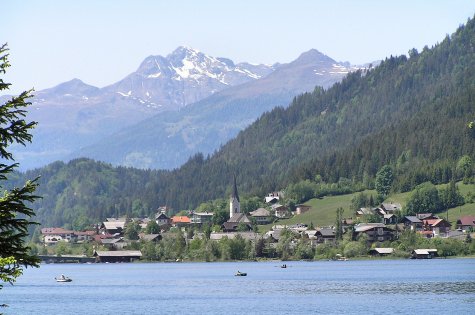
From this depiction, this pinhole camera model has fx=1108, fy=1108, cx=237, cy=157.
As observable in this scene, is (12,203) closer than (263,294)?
Yes

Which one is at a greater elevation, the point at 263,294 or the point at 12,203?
the point at 12,203

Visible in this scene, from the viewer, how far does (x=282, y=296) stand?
369 feet

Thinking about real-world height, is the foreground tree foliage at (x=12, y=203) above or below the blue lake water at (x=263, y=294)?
above

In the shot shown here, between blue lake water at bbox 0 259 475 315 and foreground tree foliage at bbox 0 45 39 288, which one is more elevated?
foreground tree foliage at bbox 0 45 39 288

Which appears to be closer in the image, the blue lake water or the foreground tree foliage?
the foreground tree foliage

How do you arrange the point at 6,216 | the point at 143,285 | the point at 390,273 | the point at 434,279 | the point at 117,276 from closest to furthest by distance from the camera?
1. the point at 6,216
2. the point at 434,279
3. the point at 143,285
4. the point at 390,273
5. the point at 117,276

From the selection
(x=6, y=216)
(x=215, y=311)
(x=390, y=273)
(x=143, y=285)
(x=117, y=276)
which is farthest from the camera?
(x=117, y=276)

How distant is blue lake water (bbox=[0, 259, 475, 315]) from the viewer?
9662cm

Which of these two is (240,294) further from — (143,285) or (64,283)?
(64,283)

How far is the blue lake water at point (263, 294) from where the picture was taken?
9662 cm

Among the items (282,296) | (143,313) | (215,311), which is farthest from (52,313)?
(282,296)

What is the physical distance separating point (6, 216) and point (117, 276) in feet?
490

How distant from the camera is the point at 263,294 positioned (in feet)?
382

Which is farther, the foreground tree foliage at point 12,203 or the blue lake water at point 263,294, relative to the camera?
the blue lake water at point 263,294
